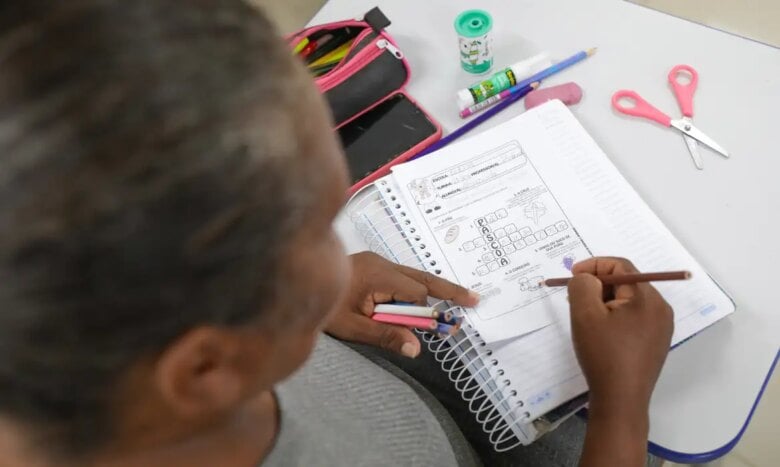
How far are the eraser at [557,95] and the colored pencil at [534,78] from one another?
0.8 inches

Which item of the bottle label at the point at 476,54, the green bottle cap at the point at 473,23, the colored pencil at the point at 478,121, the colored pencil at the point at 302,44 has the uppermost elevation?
the colored pencil at the point at 302,44

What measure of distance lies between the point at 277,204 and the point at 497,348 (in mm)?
436

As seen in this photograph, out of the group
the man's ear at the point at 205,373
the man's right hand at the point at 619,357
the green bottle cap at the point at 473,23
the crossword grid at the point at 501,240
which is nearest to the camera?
the man's ear at the point at 205,373

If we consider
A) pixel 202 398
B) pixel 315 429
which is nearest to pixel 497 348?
pixel 315 429

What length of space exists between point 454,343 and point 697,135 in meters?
0.36

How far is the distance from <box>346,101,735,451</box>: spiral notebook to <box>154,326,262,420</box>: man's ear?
1.20 ft

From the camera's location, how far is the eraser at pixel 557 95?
84 cm

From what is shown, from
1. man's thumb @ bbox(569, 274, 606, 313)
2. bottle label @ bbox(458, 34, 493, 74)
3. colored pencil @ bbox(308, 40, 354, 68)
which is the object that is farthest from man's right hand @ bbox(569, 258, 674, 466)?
colored pencil @ bbox(308, 40, 354, 68)

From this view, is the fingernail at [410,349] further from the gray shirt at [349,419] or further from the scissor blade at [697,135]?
the scissor blade at [697,135]

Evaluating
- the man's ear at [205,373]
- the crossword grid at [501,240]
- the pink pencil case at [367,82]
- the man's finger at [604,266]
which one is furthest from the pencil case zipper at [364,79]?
the man's ear at [205,373]

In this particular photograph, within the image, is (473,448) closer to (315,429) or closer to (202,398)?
(315,429)

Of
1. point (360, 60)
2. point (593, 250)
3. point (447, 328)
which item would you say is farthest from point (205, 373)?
point (360, 60)

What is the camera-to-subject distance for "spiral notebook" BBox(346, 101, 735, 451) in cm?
68

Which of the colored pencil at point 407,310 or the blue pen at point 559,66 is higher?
the blue pen at point 559,66
